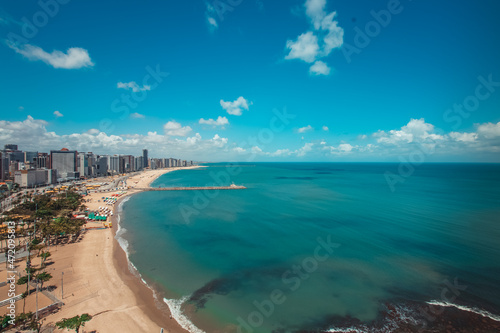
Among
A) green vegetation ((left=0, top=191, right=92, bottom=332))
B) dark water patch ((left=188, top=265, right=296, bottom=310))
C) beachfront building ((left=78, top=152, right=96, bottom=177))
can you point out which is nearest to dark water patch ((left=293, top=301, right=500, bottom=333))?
dark water patch ((left=188, top=265, right=296, bottom=310))

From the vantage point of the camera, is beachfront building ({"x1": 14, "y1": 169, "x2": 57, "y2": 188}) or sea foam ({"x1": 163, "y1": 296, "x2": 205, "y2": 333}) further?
beachfront building ({"x1": 14, "y1": 169, "x2": 57, "y2": 188})

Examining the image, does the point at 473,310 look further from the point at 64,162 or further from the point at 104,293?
the point at 64,162

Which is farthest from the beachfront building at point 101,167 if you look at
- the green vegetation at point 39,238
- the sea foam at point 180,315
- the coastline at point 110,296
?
the sea foam at point 180,315

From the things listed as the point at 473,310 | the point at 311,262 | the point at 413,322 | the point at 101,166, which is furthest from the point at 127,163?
the point at 473,310

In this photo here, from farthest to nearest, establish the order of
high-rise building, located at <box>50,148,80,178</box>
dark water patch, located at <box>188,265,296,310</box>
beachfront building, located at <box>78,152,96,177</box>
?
beachfront building, located at <box>78,152,96,177</box> → high-rise building, located at <box>50,148,80,178</box> → dark water patch, located at <box>188,265,296,310</box>

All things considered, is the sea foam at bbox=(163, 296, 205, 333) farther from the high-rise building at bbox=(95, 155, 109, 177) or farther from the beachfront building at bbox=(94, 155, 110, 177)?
the high-rise building at bbox=(95, 155, 109, 177)

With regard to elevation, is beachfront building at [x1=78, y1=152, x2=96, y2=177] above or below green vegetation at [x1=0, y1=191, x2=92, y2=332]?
above

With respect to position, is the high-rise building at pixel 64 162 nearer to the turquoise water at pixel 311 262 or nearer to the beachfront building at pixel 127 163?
the beachfront building at pixel 127 163
